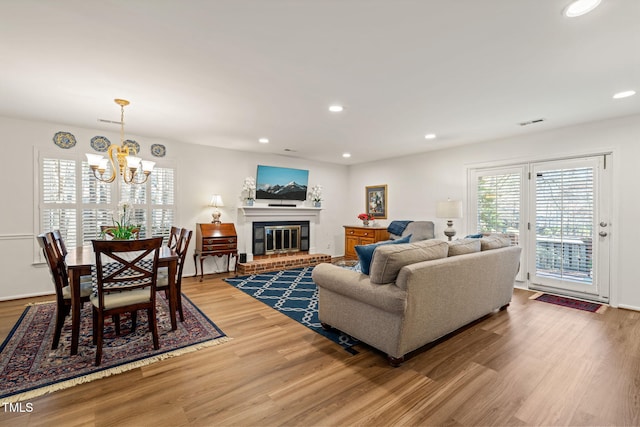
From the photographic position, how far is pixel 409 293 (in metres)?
2.28

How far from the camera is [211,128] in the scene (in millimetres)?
4375

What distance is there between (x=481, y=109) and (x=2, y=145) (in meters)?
6.25

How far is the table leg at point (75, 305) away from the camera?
2.39 metres

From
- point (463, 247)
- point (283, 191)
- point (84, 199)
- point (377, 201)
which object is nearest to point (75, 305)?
point (84, 199)

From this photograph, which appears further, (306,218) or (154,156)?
(306,218)

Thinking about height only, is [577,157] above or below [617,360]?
above

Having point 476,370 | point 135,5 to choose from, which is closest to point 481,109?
point 476,370

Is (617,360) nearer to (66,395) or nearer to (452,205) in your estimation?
(452,205)

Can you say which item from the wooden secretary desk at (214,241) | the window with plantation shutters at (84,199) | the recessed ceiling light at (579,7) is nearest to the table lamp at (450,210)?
the recessed ceiling light at (579,7)

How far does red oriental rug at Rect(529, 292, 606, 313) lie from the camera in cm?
375

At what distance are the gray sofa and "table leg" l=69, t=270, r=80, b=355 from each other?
2.05 m

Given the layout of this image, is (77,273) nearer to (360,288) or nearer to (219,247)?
(360,288)

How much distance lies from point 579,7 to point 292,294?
13.1 feet

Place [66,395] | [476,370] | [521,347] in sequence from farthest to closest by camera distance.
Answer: [521,347]
[476,370]
[66,395]
